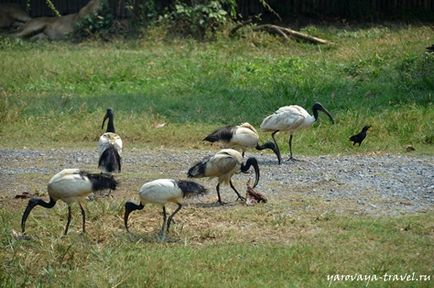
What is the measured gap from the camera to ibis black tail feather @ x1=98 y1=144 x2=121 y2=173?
38.8 ft

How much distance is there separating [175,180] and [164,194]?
40cm

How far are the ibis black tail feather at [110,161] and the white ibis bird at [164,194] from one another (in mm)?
1996

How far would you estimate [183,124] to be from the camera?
16.1 metres

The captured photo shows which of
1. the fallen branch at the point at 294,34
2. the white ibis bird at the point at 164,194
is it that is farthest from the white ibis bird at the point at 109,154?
the fallen branch at the point at 294,34

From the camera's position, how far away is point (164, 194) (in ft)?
31.9

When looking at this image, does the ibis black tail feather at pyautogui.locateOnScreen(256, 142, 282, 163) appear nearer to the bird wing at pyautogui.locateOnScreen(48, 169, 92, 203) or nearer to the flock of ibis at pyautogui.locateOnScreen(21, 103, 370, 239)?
the flock of ibis at pyautogui.locateOnScreen(21, 103, 370, 239)

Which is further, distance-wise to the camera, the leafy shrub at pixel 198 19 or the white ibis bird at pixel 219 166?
the leafy shrub at pixel 198 19

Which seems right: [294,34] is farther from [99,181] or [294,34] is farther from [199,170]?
[99,181]

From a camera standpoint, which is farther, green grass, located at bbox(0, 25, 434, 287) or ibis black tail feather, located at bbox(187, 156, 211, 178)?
ibis black tail feather, located at bbox(187, 156, 211, 178)

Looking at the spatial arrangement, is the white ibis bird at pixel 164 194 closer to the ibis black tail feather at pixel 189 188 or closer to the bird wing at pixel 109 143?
the ibis black tail feather at pixel 189 188

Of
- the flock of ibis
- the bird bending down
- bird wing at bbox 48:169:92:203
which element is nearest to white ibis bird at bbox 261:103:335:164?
the flock of ibis

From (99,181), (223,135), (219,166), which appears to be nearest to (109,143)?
(223,135)

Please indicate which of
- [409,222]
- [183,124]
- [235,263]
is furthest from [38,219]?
[183,124]

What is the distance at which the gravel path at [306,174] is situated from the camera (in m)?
11.0
